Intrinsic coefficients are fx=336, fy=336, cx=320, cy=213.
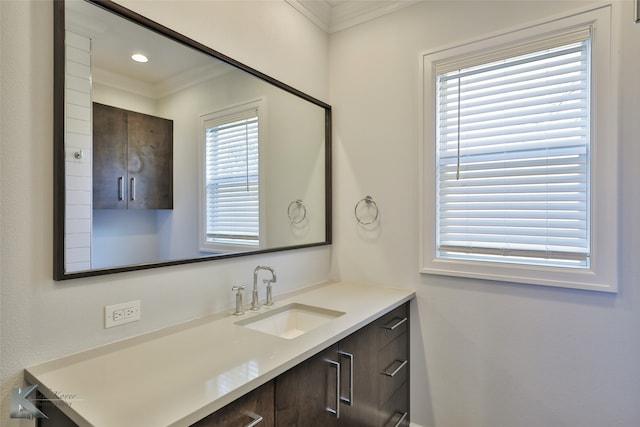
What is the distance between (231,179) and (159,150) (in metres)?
0.42

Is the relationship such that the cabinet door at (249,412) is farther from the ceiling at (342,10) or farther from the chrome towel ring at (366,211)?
the ceiling at (342,10)

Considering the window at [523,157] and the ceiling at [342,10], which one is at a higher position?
the ceiling at [342,10]

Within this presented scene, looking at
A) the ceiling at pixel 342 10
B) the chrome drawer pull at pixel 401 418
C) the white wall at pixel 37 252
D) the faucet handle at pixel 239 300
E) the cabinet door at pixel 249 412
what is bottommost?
the chrome drawer pull at pixel 401 418

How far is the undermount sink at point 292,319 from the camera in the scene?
5.68 ft

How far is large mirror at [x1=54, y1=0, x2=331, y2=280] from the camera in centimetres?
117

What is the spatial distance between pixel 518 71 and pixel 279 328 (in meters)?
1.88

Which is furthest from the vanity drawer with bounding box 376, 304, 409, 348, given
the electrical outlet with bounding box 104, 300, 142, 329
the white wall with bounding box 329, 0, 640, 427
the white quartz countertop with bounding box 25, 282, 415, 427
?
the electrical outlet with bounding box 104, 300, 142, 329

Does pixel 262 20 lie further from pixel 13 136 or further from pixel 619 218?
pixel 619 218

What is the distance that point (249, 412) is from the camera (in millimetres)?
1033

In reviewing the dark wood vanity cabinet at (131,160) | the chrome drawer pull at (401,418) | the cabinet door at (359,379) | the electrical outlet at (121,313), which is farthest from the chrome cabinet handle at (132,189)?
the chrome drawer pull at (401,418)

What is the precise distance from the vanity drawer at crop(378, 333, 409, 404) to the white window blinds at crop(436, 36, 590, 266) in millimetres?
628

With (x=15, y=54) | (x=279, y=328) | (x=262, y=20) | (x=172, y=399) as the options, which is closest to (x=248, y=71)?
(x=262, y=20)

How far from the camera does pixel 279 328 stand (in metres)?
1.81

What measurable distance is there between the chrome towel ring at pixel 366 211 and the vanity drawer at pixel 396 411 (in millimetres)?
1059
